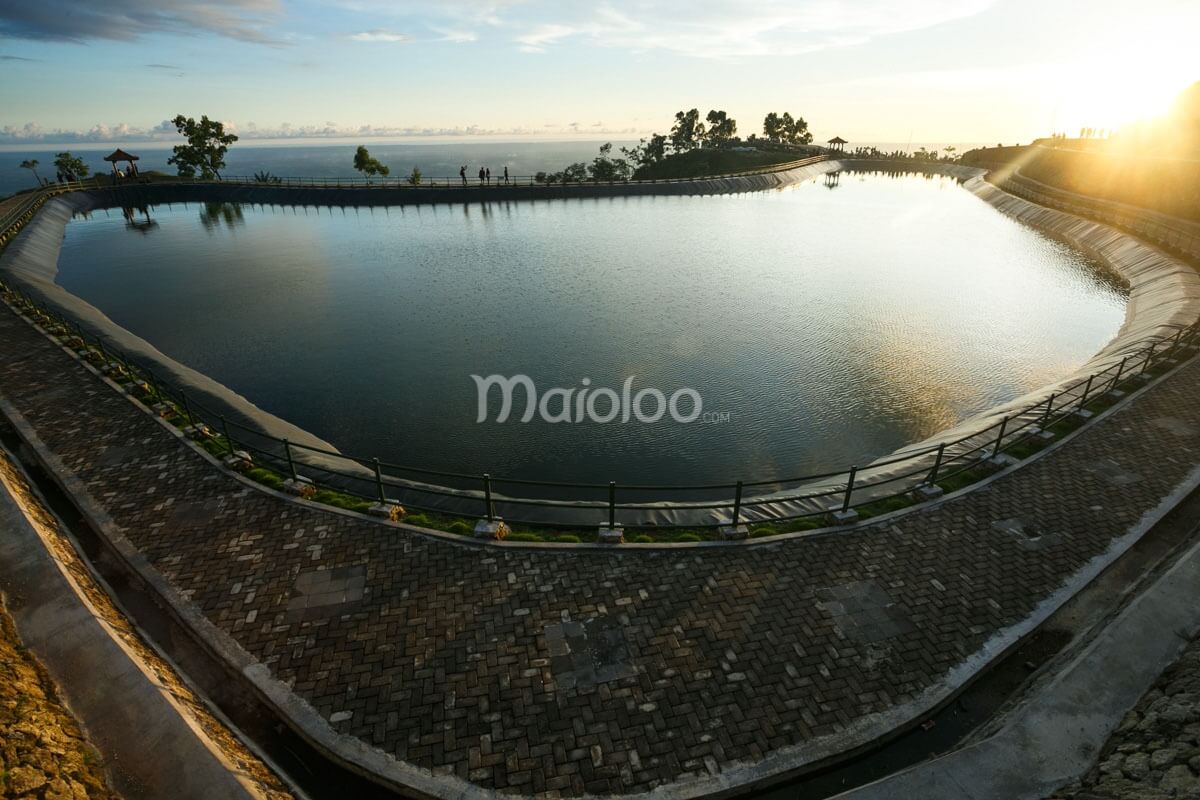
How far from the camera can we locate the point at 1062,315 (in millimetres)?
30672

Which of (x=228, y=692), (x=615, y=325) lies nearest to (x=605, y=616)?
(x=228, y=692)

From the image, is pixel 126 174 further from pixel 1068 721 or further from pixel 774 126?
pixel 774 126

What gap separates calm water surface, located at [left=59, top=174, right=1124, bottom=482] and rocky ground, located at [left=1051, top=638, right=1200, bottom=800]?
9575 mm

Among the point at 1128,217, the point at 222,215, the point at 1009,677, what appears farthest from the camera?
the point at 222,215

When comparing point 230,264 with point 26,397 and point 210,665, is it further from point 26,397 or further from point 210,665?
point 210,665

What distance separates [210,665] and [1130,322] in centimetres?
3995

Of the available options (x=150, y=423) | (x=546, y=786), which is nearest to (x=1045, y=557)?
(x=546, y=786)

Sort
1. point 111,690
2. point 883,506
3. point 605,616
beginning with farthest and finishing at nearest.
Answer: point 883,506
point 605,616
point 111,690

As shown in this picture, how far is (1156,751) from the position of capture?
224 inches

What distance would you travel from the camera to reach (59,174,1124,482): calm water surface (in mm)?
17734

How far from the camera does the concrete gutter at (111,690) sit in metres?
5.63

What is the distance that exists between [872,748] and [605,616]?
3.94 m

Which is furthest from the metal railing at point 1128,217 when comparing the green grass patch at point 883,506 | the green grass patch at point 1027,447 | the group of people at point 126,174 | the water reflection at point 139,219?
the group of people at point 126,174

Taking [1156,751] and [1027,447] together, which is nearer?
[1156,751]
